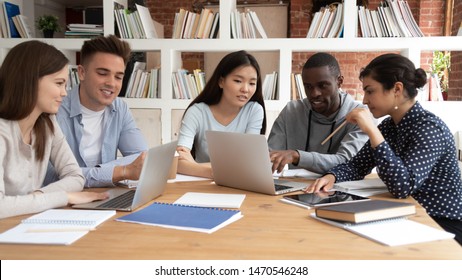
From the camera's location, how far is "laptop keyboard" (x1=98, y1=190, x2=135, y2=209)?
50.5 inches

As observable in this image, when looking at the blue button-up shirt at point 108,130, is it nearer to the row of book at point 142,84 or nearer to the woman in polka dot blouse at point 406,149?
the woman in polka dot blouse at point 406,149

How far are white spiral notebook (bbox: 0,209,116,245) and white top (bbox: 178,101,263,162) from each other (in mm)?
1125

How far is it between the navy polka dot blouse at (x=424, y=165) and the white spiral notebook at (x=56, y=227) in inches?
35.4

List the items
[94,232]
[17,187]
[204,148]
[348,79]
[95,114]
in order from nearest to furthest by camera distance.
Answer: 1. [94,232]
2. [17,187]
3. [95,114]
4. [204,148]
5. [348,79]

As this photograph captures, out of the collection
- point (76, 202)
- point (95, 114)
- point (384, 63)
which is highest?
point (384, 63)

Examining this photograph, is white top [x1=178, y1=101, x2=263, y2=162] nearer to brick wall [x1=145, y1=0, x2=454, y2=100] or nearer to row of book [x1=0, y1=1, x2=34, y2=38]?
row of book [x1=0, y1=1, x2=34, y2=38]

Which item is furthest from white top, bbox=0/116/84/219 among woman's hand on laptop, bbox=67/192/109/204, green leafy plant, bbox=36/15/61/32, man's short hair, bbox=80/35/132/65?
green leafy plant, bbox=36/15/61/32

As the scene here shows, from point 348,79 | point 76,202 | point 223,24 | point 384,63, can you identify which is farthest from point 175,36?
point 348,79

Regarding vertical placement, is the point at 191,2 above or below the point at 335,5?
above

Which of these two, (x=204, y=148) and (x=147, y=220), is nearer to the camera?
(x=147, y=220)

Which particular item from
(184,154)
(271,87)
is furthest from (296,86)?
(184,154)

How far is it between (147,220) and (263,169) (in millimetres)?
468

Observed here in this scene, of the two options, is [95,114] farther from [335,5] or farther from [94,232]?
[335,5]

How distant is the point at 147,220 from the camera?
3.78 ft
